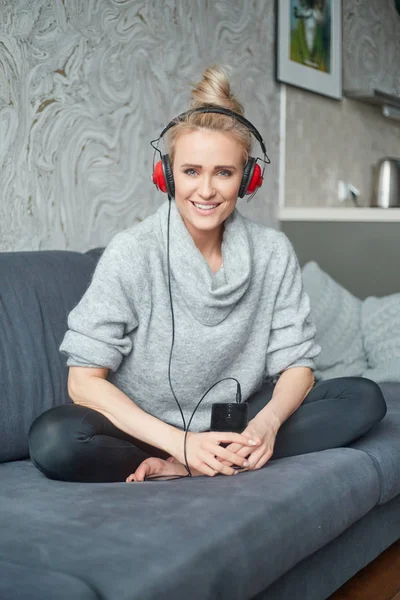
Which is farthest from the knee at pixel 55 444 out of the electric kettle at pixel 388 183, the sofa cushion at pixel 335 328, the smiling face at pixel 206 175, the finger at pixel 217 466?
the electric kettle at pixel 388 183

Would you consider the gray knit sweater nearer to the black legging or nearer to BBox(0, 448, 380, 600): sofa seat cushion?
the black legging

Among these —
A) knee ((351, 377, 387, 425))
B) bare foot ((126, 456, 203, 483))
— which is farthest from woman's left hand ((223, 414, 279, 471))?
knee ((351, 377, 387, 425))

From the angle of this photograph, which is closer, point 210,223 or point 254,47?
point 210,223

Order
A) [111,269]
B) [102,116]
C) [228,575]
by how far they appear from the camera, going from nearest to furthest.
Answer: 1. [228,575]
2. [111,269]
3. [102,116]

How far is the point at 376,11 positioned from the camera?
12.9ft

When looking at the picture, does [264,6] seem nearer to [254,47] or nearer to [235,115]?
[254,47]

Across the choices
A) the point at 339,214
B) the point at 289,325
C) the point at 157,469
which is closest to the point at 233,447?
the point at 157,469

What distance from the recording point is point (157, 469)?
1.48 m

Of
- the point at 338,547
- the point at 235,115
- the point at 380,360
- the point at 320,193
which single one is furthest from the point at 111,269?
the point at 320,193

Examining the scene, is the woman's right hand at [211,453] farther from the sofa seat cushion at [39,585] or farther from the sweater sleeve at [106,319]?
the sofa seat cushion at [39,585]

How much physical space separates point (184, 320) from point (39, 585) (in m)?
0.74

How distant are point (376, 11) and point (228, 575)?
3.45 meters

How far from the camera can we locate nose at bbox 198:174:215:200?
1.54 m

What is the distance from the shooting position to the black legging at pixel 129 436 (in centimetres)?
138
